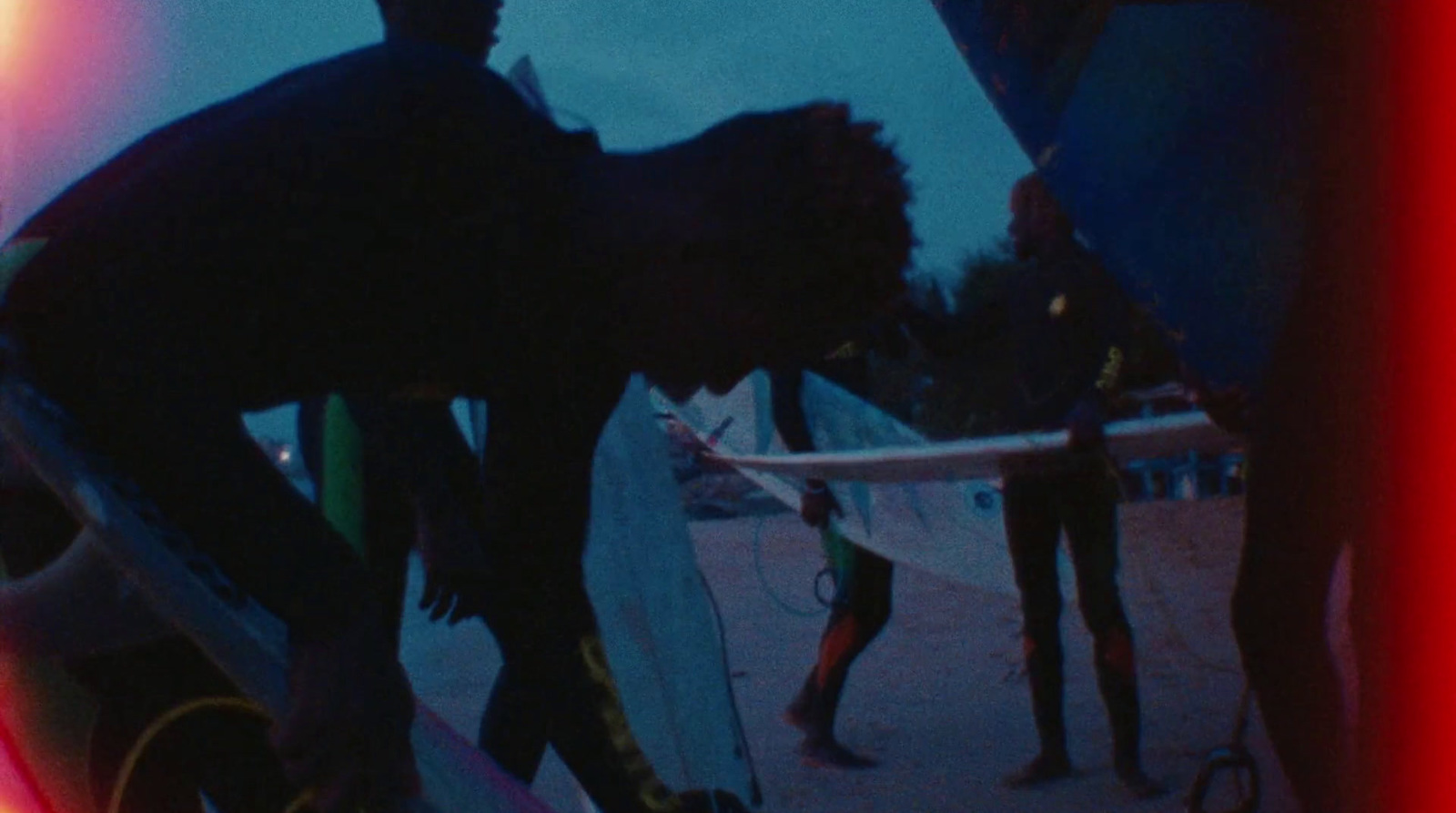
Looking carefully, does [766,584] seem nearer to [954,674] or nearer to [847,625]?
[847,625]

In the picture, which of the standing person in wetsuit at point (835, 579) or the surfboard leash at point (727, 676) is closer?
the standing person in wetsuit at point (835, 579)

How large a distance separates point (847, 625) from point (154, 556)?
0.80m

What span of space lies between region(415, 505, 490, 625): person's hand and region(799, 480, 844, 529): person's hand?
43 centimetres

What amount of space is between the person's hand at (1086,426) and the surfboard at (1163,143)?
12 centimetres

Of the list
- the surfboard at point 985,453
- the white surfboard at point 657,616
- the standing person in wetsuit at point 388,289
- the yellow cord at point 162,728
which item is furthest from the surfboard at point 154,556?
the surfboard at point 985,453

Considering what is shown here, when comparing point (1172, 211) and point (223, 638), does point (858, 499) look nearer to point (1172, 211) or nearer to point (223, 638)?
point (1172, 211)

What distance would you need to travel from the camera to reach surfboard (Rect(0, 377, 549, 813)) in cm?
126

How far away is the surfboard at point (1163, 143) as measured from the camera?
4.12 feet

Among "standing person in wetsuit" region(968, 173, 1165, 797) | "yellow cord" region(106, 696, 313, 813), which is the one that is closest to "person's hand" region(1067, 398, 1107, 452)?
"standing person in wetsuit" region(968, 173, 1165, 797)

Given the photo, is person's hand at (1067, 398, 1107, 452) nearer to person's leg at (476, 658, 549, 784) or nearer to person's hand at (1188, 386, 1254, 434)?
person's hand at (1188, 386, 1254, 434)

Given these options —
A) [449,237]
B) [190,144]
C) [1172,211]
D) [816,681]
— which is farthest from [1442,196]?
[190,144]

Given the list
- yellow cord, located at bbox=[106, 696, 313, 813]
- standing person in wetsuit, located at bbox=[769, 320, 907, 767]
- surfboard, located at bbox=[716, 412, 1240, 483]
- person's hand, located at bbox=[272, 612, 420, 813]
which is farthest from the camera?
yellow cord, located at bbox=[106, 696, 313, 813]

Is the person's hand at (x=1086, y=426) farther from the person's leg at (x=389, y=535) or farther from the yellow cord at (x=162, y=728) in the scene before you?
the yellow cord at (x=162, y=728)

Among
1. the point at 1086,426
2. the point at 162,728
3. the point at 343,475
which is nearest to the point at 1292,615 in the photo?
the point at 1086,426
